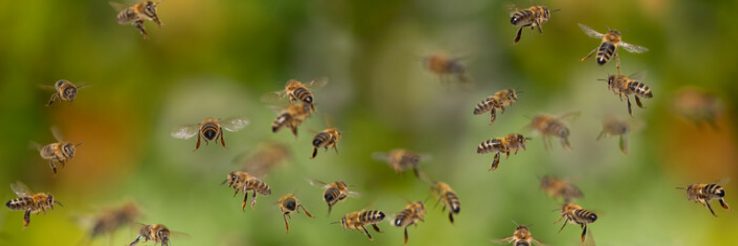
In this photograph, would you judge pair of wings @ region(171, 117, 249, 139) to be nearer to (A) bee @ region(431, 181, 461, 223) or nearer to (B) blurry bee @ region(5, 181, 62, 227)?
(B) blurry bee @ region(5, 181, 62, 227)

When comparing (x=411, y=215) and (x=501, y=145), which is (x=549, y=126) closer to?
(x=501, y=145)

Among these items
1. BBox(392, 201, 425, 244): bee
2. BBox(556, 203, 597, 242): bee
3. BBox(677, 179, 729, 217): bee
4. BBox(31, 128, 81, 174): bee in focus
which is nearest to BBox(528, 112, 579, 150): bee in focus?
BBox(556, 203, 597, 242): bee

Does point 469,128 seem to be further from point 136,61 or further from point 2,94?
point 2,94

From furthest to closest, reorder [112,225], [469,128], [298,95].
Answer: [469,128], [112,225], [298,95]

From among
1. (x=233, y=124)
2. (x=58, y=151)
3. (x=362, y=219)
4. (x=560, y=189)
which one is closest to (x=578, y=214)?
(x=560, y=189)

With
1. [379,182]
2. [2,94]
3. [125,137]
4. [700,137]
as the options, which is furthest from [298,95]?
[700,137]

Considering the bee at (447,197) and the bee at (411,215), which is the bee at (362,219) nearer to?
the bee at (411,215)
